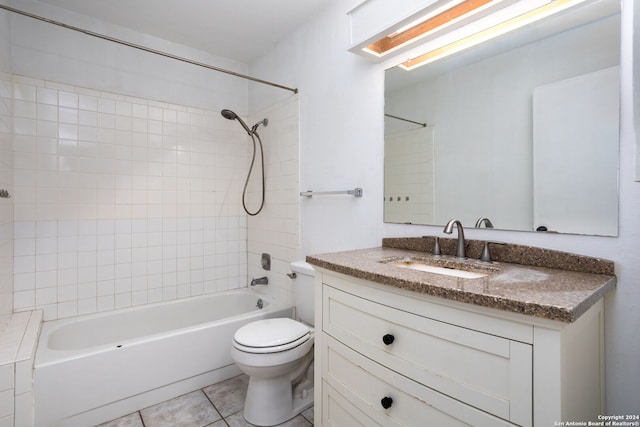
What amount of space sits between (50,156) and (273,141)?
5.01 feet

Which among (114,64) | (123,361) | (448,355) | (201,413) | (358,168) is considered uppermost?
(114,64)

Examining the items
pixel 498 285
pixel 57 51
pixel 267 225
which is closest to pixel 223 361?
pixel 267 225

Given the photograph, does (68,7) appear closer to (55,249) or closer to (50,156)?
(50,156)

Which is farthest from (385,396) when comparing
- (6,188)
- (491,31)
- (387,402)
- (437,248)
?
(6,188)

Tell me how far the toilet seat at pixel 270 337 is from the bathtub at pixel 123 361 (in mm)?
458

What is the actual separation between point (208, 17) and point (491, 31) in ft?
6.07

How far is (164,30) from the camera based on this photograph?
2.36 metres

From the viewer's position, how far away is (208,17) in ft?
7.13

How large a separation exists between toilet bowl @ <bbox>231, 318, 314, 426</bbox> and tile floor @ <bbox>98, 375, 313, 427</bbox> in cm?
7

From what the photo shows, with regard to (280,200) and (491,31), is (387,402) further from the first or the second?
(280,200)

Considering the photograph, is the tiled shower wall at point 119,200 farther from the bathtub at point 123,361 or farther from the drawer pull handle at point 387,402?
the drawer pull handle at point 387,402

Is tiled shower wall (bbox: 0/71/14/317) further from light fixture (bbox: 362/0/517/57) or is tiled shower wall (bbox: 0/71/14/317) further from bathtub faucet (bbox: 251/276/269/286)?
light fixture (bbox: 362/0/517/57)

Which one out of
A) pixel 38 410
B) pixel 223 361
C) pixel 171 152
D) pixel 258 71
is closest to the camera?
pixel 38 410

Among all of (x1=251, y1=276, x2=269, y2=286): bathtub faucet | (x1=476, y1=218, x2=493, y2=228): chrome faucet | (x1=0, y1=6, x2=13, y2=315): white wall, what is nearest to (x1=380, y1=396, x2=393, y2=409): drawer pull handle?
(x1=476, y1=218, x2=493, y2=228): chrome faucet
